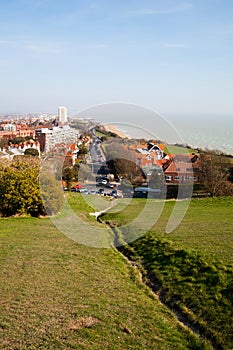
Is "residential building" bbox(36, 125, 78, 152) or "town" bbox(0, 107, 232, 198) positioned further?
"residential building" bbox(36, 125, 78, 152)

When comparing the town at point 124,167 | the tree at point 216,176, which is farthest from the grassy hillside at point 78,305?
the tree at point 216,176

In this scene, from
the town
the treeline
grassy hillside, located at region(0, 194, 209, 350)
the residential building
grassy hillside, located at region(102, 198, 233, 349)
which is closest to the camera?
grassy hillside, located at region(0, 194, 209, 350)

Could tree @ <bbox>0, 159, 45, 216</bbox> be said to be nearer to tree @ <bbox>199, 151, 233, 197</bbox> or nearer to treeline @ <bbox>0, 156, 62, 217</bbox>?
treeline @ <bbox>0, 156, 62, 217</bbox>

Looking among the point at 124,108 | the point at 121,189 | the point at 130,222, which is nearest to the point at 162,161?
the point at 121,189

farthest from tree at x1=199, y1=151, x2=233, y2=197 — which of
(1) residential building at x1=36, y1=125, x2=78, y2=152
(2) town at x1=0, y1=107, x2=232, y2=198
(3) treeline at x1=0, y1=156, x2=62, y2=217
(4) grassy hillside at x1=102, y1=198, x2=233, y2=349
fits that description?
(3) treeline at x1=0, y1=156, x2=62, y2=217

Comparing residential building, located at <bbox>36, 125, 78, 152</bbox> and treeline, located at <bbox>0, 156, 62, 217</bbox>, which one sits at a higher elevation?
residential building, located at <bbox>36, 125, 78, 152</bbox>

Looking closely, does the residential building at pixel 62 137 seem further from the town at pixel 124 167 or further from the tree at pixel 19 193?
the tree at pixel 19 193
